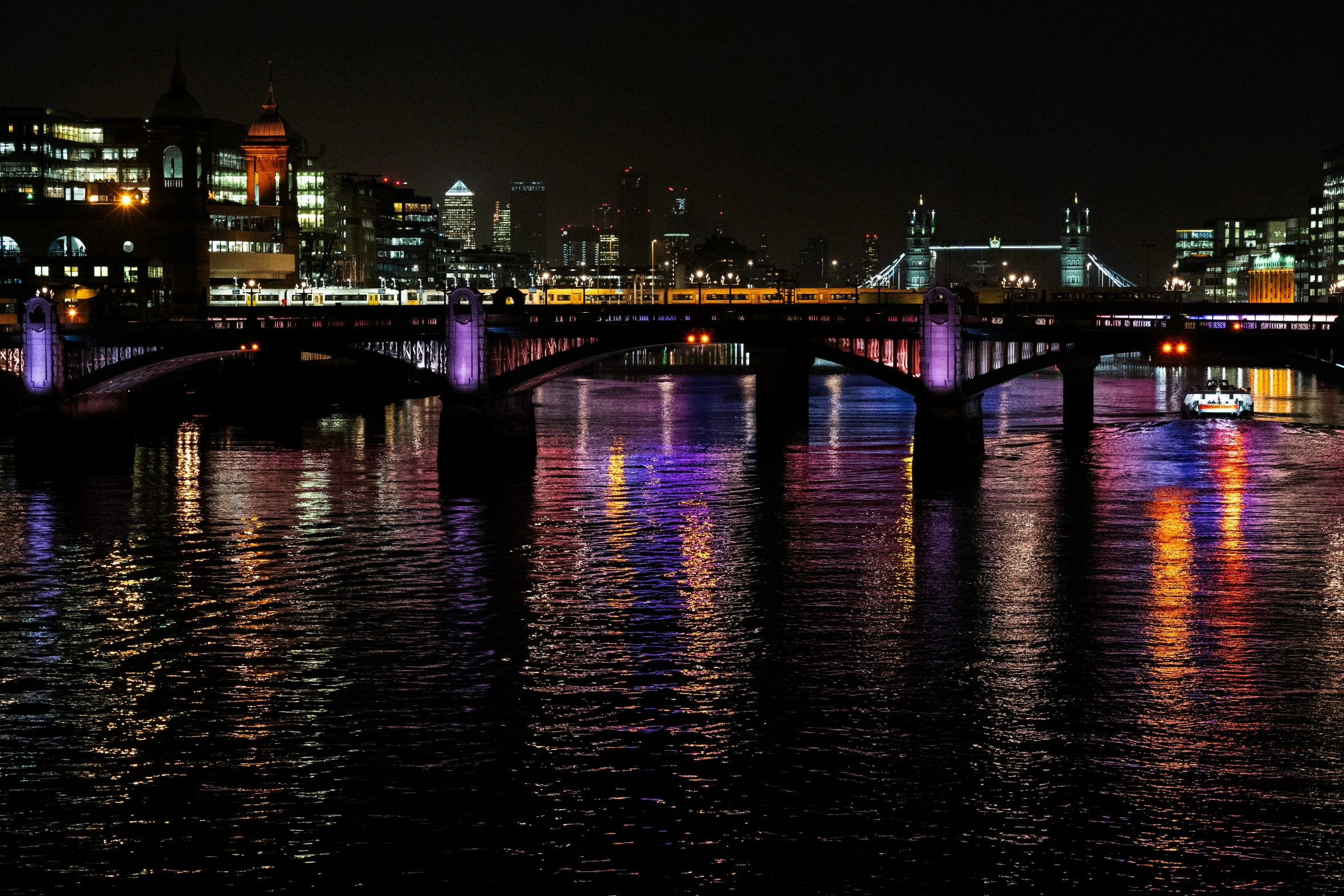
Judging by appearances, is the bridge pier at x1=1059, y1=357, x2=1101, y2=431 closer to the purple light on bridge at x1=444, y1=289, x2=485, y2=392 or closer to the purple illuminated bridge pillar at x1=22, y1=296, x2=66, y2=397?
the purple light on bridge at x1=444, y1=289, x2=485, y2=392

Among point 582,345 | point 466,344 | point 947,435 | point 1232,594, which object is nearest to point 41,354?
point 466,344

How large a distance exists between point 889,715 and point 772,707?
2341 millimetres

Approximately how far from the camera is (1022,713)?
3200cm

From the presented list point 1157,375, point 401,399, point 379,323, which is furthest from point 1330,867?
point 1157,375

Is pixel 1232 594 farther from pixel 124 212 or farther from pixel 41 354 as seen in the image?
pixel 124 212

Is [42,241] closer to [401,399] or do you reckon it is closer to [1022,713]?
[401,399]

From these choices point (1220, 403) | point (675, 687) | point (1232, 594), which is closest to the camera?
point (675, 687)

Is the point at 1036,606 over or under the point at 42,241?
under

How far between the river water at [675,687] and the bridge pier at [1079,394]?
3186 cm

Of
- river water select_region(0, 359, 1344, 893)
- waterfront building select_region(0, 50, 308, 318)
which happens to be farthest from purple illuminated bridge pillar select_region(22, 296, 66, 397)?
waterfront building select_region(0, 50, 308, 318)

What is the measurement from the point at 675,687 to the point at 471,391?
47.7 m

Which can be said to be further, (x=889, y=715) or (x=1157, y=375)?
(x=1157, y=375)

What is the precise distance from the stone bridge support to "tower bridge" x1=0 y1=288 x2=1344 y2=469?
8 centimetres

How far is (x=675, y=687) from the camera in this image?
112 ft
